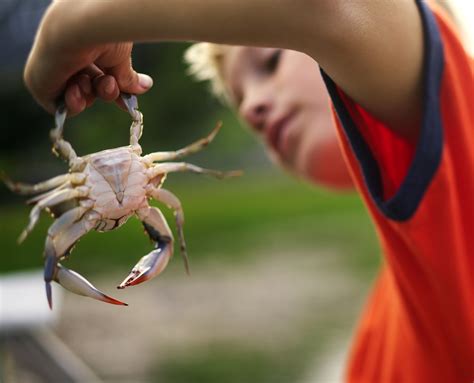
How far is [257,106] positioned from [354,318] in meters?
2.39

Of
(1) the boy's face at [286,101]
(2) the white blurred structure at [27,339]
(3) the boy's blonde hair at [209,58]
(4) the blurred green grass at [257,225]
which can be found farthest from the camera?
(4) the blurred green grass at [257,225]

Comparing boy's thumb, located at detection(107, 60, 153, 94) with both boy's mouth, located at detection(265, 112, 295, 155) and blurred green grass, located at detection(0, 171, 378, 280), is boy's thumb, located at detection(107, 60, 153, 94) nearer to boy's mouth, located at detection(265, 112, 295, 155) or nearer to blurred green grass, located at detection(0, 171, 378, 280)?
boy's mouth, located at detection(265, 112, 295, 155)

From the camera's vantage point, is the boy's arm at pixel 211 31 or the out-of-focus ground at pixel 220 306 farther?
the out-of-focus ground at pixel 220 306

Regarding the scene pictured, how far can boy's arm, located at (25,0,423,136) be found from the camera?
324mm

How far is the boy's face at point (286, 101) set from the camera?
0.82m

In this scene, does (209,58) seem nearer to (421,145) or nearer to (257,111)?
(257,111)

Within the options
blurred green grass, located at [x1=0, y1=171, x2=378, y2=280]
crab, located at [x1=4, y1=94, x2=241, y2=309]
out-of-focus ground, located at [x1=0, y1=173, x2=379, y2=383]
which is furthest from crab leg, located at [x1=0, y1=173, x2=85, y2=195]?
blurred green grass, located at [x1=0, y1=171, x2=378, y2=280]

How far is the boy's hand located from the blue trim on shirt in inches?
5.5

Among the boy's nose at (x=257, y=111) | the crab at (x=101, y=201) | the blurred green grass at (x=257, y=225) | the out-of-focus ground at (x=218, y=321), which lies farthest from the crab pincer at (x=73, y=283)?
the blurred green grass at (x=257, y=225)

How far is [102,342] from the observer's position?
2.84m

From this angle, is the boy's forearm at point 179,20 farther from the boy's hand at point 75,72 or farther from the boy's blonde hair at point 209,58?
the boy's blonde hair at point 209,58

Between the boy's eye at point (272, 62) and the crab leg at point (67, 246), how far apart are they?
0.54m

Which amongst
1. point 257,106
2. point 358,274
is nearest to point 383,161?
point 257,106

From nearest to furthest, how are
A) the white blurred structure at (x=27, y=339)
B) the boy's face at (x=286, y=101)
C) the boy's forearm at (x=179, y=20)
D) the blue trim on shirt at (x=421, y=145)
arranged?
1. the boy's forearm at (x=179, y=20)
2. the blue trim on shirt at (x=421, y=145)
3. the boy's face at (x=286, y=101)
4. the white blurred structure at (x=27, y=339)
